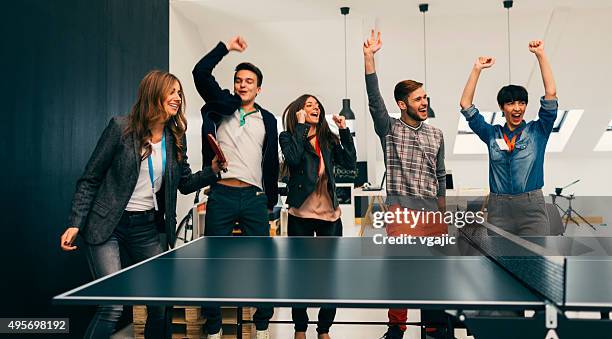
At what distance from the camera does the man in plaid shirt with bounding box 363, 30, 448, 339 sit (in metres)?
2.43

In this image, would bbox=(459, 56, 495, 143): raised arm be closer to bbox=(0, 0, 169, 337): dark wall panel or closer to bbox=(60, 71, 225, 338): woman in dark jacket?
bbox=(60, 71, 225, 338): woman in dark jacket

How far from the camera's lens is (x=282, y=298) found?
115 cm

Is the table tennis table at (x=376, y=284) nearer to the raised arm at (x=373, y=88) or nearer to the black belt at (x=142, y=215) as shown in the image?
the black belt at (x=142, y=215)

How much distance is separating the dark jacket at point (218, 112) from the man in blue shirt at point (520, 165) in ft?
3.70

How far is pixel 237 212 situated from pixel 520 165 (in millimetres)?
1421

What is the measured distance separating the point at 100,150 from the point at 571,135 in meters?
9.07

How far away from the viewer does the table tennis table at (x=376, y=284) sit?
104 cm

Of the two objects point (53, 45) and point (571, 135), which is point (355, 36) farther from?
point (571, 135)

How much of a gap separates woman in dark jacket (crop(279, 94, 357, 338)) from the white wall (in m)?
2.43

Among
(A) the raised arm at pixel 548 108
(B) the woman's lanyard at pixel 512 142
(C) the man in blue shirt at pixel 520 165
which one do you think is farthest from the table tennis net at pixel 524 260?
(A) the raised arm at pixel 548 108

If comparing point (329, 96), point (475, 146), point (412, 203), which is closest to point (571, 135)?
point (475, 146)

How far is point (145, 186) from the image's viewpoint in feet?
6.72

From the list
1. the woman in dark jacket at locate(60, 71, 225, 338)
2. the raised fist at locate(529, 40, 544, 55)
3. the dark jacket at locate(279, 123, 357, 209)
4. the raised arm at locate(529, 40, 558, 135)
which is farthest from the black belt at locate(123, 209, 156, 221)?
the raised fist at locate(529, 40, 544, 55)

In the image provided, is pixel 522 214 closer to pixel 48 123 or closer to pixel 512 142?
pixel 512 142
